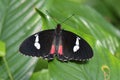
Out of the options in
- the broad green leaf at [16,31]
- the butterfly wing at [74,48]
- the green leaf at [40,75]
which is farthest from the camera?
the broad green leaf at [16,31]

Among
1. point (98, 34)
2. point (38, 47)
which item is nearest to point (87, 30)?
point (98, 34)

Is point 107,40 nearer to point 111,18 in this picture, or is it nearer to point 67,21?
point 67,21

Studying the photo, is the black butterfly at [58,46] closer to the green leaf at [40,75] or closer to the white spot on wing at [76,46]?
the white spot on wing at [76,46]

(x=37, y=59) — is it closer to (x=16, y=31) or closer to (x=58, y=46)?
(x=16, y=31)

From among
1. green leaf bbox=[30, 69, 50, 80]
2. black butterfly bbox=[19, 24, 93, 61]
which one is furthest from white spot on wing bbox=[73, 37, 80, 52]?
green leaf bbox=[30, 69, 50, 80]

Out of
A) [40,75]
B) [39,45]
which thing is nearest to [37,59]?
[40,75]

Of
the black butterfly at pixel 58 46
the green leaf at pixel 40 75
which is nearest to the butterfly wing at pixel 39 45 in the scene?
the black butterfly at pixel 58 46
